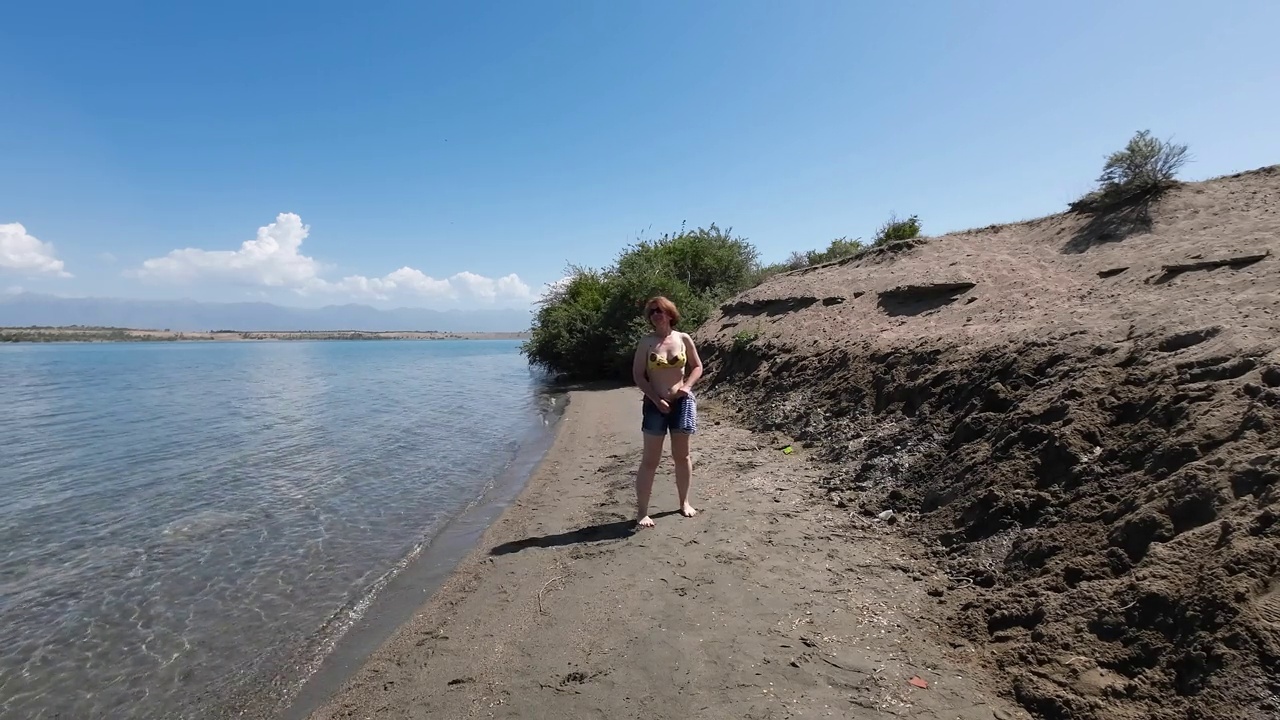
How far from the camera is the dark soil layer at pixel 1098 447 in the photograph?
104 inches

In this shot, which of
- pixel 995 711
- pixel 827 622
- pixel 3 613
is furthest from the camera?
pixel 3 613

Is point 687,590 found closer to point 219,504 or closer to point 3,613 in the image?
point 3,613

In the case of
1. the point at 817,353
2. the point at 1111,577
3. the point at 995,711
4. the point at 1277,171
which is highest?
the point at 1277,171

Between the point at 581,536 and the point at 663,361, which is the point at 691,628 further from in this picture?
the point at 663,361

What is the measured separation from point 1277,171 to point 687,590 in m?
11.2

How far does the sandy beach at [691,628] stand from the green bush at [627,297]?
1407 cm

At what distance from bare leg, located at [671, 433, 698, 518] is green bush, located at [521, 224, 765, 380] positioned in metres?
13.5

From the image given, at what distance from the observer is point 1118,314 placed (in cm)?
595

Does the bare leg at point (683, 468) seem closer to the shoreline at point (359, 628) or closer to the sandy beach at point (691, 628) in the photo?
the sandy beach at point (691, 628)

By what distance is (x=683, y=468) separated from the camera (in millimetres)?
5543

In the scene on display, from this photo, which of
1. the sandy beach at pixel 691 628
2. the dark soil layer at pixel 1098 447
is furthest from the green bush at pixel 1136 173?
the sandy beach at pixel 691 628

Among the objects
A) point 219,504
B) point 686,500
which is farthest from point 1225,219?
point 219,504

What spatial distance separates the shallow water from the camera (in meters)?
4.28

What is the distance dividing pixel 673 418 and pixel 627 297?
50.5 feet
